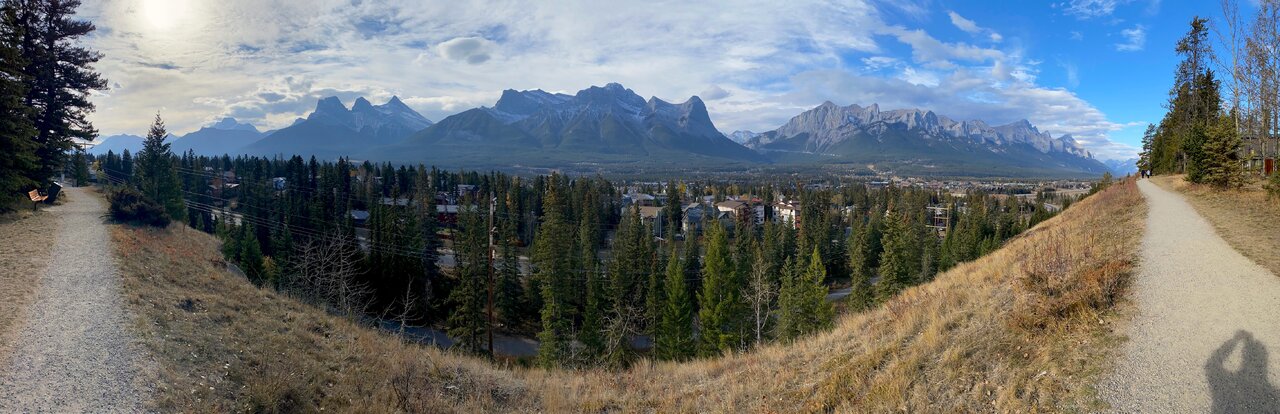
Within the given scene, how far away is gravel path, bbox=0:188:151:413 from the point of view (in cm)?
756

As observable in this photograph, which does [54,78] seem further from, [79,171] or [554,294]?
[79,171]

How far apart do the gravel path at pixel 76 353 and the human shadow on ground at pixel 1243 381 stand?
13.5 m

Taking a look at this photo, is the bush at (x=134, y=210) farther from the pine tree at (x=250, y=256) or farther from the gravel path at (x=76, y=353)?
the pine tree at (x=250, y=256)

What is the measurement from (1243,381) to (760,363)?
21.8ft

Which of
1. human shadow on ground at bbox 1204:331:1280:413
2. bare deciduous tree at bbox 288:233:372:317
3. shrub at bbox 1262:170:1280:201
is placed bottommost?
bare deciduous tree at bbox 288:233:372:317

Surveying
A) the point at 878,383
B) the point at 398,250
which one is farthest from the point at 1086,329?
the point at 398,250

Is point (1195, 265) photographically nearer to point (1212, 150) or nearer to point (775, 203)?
point (1212, 150)

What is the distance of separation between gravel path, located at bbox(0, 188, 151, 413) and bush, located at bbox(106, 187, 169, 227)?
10546 mm

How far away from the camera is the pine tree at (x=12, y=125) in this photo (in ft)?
69.2

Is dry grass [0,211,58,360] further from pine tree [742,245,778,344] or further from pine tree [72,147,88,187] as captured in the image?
pine tree [72,147,88,187]

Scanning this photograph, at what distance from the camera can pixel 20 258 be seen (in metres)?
15.5

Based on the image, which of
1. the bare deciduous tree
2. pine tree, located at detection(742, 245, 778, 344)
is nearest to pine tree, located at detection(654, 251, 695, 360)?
pine tree, located at detection(742, 245, 778, 344)

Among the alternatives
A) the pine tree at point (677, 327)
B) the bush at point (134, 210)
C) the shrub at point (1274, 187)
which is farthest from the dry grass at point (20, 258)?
the shrub at point (1274, 187)

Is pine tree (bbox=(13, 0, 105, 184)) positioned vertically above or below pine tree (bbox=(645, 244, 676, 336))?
above
